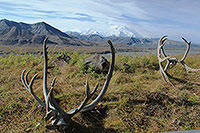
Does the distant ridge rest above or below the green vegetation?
above

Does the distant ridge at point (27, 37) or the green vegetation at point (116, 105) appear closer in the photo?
the green vegetation at point (116, 105)

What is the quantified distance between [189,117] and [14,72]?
5.95m

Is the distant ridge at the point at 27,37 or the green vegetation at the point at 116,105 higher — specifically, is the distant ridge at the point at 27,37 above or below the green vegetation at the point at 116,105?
above

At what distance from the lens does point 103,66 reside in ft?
20.0

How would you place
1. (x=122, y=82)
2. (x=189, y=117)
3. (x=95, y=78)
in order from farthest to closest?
(x=95, y=78), (x=122, y=82), (x=189, y=117)

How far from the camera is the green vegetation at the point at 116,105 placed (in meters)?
3.06

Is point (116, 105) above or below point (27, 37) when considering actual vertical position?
below

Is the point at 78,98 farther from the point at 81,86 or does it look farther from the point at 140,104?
the point at 140,104

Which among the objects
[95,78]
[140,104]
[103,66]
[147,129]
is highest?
[103,66]

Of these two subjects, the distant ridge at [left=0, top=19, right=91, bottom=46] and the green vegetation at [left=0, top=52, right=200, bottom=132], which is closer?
the green vegetation at [left=0, top=52, right=200, bottom=132]

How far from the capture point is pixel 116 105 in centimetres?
365

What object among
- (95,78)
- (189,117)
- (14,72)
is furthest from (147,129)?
(14,72)

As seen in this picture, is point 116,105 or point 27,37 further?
point 27,37

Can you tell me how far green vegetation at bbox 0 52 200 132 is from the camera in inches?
121
